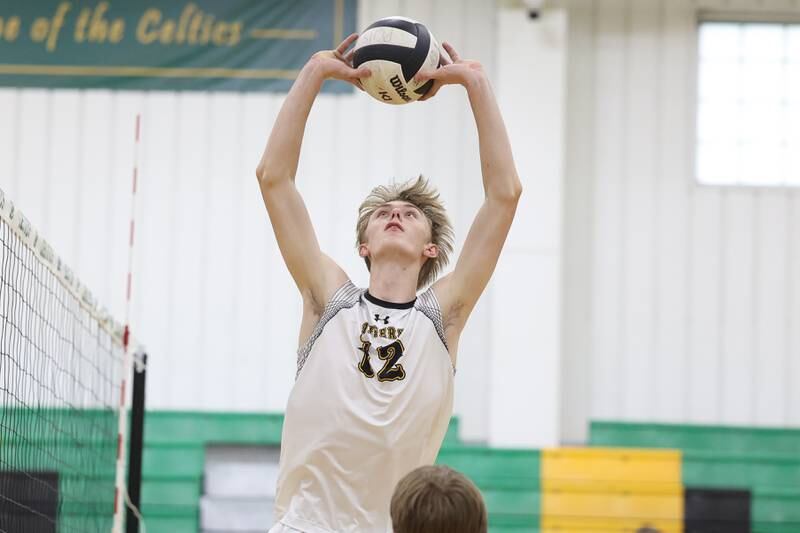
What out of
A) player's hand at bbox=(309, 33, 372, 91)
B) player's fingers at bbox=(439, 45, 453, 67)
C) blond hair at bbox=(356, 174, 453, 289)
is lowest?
blond hair at bbox=(356, 174, 453, 289)

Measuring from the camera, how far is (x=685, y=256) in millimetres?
11766

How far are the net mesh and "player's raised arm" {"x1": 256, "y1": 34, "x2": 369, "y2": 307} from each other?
263 centimetres

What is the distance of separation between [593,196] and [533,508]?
3279mm

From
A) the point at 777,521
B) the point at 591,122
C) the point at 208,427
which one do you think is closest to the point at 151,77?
the point at 208,427

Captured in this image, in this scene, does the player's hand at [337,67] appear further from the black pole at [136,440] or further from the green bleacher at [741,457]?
the green bleacher at [741,457]

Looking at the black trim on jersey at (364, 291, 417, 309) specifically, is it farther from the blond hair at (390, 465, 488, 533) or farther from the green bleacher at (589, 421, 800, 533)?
the green bleacher at (589, 421, 800, 533)

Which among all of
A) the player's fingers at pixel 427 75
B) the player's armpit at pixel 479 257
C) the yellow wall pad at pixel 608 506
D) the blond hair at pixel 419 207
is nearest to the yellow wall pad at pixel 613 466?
the yellow wall pad at pixel 608 506

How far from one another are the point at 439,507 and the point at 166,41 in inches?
388

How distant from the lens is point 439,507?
2463 millimetres

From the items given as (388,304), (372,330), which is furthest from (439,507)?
(388,304)

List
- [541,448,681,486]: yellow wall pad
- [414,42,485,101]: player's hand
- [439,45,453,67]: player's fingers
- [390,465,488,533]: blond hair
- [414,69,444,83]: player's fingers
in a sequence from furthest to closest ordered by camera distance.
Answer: [541,448,681,486]: yellow wall pad → [439,45,453,67]: player's fingers → [414,69,444,83]: player's fingers → [414,42,485,101]: player's hand → [390,465,488,533]: blond hair

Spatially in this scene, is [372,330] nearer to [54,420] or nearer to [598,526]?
[54,420]

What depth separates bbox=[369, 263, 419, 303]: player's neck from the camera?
4.09m

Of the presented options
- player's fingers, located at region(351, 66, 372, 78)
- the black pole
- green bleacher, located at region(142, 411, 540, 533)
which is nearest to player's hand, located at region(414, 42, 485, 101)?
player's fingers, located at region(351, 66, 372, 78)
